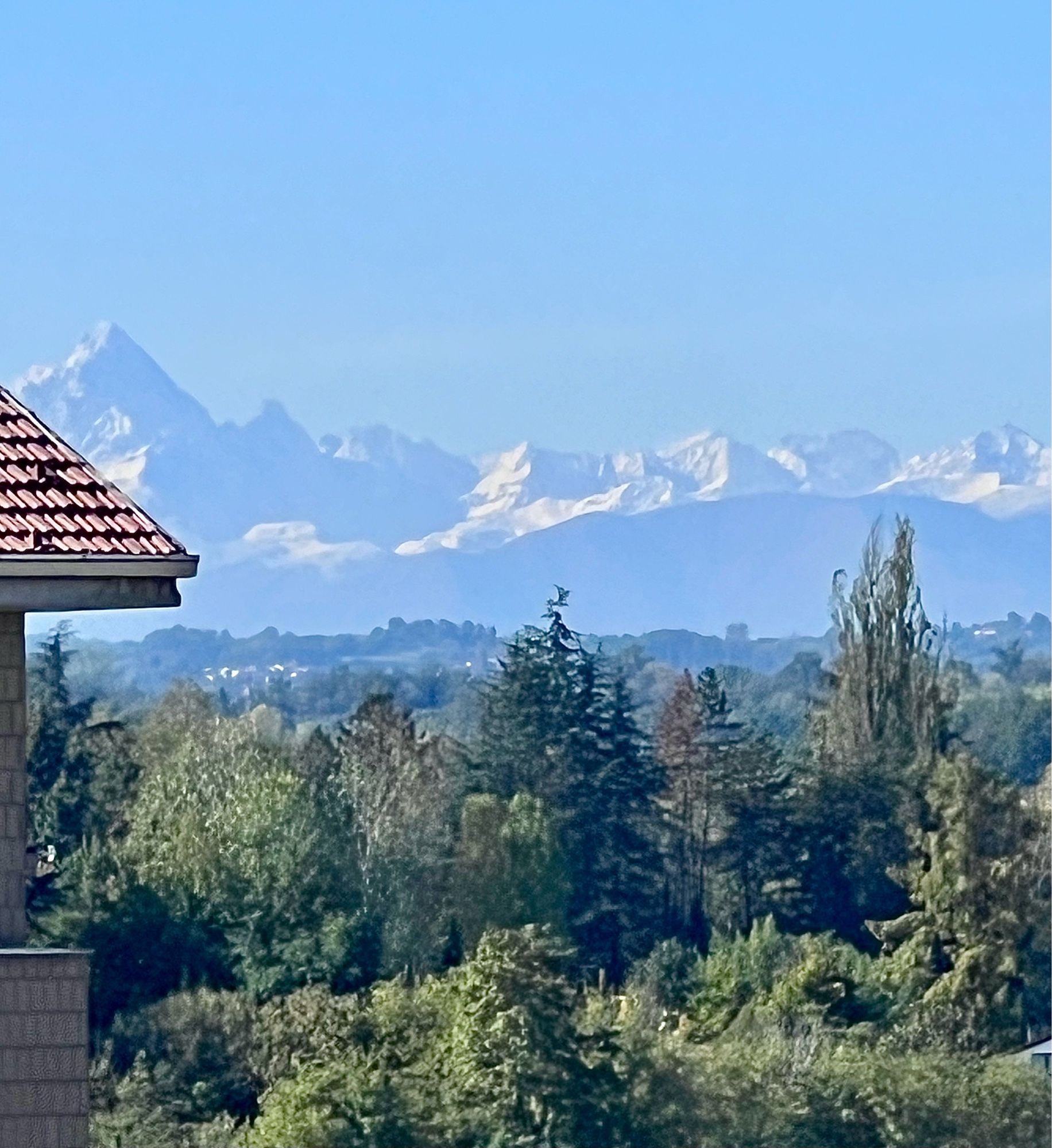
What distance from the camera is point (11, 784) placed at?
213 inches

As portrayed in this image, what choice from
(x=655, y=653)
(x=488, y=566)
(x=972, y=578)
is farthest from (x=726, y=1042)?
(x=488, y=566)

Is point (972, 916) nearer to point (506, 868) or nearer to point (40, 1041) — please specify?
point (506, 868)

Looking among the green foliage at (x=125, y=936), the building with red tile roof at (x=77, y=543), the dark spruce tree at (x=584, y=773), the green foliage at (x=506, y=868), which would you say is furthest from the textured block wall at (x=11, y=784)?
the dark spruce tree at (x=584, y=773)

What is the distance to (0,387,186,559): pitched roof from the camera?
5.12 m

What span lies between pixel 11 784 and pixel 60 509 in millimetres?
661

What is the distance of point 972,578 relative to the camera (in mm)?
75812

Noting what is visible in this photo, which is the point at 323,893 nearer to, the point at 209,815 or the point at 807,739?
the point at 209,815

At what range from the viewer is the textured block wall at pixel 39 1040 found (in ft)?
17.2

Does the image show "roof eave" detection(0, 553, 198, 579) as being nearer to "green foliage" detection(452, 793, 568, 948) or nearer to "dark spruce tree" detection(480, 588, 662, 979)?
"green foliage" detection(452, 793, 568, 948)

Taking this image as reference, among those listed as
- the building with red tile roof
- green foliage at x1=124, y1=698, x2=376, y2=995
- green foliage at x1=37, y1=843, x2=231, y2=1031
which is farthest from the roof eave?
green foliage at x1=124, y1=698, x2=376, y2=995

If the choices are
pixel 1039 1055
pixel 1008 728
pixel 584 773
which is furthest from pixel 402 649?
pixel 1039 1055

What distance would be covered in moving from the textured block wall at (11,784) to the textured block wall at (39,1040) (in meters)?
0.12

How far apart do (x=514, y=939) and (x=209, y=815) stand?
5.65 meters

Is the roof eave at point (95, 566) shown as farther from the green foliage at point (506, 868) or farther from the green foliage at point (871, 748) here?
the green foliage at point (871, 748)
